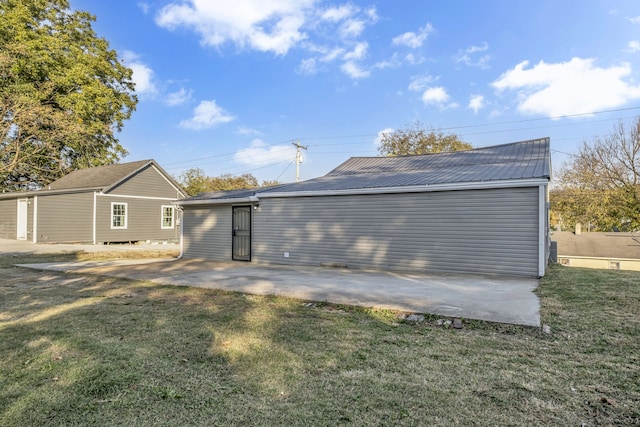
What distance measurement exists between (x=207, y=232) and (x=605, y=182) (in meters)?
26.0

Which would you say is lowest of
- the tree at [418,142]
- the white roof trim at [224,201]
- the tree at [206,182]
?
the white roof trim at [224,201]

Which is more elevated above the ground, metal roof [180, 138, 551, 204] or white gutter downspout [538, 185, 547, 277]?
metal roof [180, 138, 551, 204]

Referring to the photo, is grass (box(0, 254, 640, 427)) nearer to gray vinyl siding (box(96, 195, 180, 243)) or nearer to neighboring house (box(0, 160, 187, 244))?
neighboring house (box(0, 160, 187, 244))

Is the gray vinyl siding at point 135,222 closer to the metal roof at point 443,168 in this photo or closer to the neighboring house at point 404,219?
the neighboring house at point 404,219

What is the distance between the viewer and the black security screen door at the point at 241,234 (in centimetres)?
1177

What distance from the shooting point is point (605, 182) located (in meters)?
24.3

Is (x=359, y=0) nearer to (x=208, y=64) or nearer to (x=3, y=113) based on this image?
(x=208, y=64)

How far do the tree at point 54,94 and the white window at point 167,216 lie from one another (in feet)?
19.5

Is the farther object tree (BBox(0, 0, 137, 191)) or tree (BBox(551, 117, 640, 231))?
tree (BBox(551, 117, 640, 231))

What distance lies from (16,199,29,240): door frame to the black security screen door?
44.7 feet

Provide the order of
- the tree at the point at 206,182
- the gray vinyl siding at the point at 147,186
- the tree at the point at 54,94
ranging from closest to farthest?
the tree at the point at 54,94 → the gray vinyl siding at the point at 147,186 → the tree at the point at 206,182

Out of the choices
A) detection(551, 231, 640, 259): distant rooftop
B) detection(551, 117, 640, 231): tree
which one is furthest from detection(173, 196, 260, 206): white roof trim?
detection(551, 117, 640, 231): tree

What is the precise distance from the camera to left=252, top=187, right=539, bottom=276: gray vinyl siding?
310 inches

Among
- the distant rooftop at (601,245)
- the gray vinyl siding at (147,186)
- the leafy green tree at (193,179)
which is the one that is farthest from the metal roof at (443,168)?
the leafy green tree at (193,179)
